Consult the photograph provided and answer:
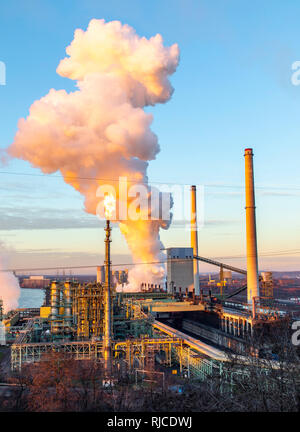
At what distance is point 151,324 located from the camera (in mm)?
26797

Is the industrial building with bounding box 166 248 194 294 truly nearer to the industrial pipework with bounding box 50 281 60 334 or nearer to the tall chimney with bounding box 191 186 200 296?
the tall chimney with bounding box 191 186 200 296

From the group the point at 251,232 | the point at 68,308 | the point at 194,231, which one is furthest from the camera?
the point at 194,231

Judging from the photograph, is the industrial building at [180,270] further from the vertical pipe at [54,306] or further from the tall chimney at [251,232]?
the vertical pipe at [54,306]

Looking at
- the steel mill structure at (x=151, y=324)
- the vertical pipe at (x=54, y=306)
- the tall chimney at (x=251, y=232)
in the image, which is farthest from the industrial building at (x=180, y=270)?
the vertical pipe at (x=54, y=306)

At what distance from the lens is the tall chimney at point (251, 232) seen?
34750 millimetres

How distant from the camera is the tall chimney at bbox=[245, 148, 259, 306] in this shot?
34750 mm

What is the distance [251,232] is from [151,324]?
42.5 feet

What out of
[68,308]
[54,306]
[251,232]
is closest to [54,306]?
[54,306]

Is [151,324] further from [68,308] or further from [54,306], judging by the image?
[54,306]

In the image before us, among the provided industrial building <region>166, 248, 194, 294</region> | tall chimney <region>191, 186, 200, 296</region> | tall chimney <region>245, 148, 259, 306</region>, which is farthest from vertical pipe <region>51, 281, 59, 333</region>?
tall chimney <region>191, 186, 200, 296</region>

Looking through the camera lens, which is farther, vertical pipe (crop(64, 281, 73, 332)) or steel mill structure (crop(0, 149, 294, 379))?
vertical pipe (crop(64, 281, 73, 332))

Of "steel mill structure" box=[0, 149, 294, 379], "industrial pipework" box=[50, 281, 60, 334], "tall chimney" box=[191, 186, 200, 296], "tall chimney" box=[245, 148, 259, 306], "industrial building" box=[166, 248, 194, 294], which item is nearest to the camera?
"steel mill structure" box=[0, 149, 294, 379]
